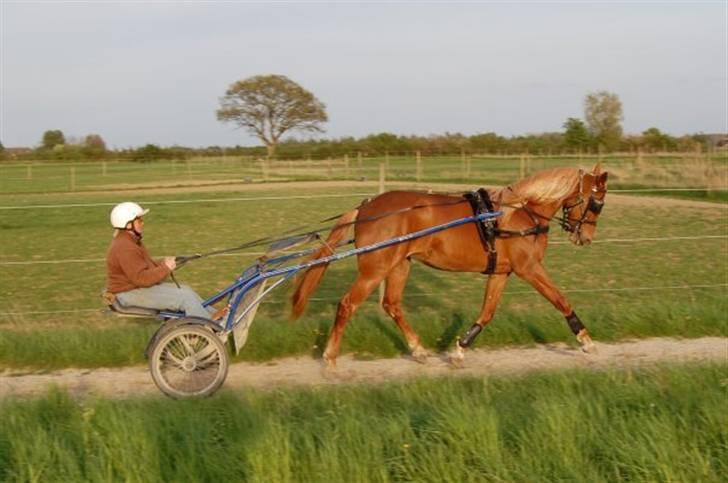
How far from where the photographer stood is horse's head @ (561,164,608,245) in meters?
7.08

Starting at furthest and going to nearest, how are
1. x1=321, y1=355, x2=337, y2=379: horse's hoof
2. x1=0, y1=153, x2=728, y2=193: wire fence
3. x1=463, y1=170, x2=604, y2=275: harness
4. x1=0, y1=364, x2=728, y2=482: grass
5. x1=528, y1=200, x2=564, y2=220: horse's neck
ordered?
x1=0, y1=153, x2=728, y2=193: wire fence < x1=528, y1=200, x2=564, y2=220: horse's neck < x1=463, y1=170, x2=604, y2=275: harness < x1=321, y1=355, x2=337, y2=379: horse's hoof < x1=0, y1=364, x2=728, y2=482: grass

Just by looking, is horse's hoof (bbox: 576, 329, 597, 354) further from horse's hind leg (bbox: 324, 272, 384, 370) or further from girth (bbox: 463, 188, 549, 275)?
horse's hind leg (bbox: 324, 272, 384, 370)

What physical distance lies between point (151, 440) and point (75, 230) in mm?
16874

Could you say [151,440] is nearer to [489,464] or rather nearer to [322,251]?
[489,464]

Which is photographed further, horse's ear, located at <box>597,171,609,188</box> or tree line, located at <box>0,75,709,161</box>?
tree line, located at <box>0,75,709,161</box>

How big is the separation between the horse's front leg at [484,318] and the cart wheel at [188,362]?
2.09 meters

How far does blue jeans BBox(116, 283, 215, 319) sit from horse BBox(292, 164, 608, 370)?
3.66 feet

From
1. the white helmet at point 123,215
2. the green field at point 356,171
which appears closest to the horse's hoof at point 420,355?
the white helmet at point 123,215

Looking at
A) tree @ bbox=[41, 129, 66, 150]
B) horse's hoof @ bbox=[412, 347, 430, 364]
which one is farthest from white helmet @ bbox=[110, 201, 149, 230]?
tree @ bbox=[41, 129, 66, 150]

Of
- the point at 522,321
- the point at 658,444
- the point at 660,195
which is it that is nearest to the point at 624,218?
the point at 660,195

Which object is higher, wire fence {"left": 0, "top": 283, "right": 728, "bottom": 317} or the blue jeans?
the blue jeans

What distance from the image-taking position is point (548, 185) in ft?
23.2

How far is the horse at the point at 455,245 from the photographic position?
6.68m

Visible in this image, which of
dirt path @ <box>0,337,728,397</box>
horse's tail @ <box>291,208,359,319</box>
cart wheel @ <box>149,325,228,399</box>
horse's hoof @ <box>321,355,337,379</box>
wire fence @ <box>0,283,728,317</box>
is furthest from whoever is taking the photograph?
wire fence @ <box>0,283,728,317</box>
